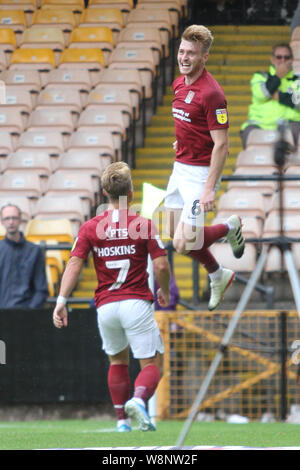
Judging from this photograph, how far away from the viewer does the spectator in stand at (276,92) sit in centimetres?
1316

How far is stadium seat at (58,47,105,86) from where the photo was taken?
16312 millimetres

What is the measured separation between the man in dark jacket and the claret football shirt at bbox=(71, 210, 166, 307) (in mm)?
3226

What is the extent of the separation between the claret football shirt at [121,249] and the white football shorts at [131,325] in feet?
0.20

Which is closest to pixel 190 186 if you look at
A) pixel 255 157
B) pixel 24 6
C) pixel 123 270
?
pixel 123 270

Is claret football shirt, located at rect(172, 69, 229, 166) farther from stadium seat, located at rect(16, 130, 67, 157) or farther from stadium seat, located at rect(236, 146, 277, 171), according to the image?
stadium seat, located at rect(16, 130, 67, 157)

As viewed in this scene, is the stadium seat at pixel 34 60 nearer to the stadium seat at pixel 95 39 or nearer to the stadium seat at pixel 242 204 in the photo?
the stadium seat at pixel 95 39

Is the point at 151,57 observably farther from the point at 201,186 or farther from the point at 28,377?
the point at 201,186

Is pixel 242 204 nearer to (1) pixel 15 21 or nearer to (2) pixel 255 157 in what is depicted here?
(2) pixel 255 157

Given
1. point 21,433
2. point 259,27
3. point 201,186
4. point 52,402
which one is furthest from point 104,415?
point 259,27

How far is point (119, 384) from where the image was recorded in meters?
8.41

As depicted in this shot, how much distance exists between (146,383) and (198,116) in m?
2.00

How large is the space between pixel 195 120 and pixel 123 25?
34.0 feet

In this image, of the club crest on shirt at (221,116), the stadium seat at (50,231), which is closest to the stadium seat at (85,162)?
the stadium seat at (50,231)

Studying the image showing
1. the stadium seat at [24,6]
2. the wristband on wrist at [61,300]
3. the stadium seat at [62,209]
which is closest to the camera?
the wristband on wrist at [61,300]
